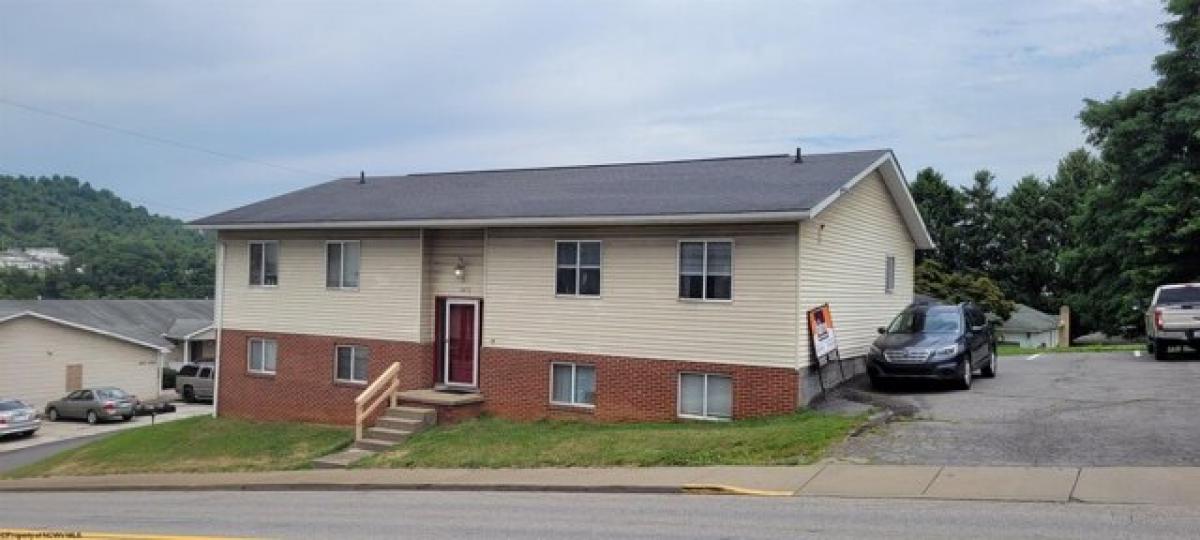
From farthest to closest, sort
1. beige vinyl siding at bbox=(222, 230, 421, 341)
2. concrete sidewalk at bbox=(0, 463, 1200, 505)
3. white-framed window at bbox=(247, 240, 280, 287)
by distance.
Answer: white-framed window at bbox=(247, 240, 280, 287) → beige vinyl siding at bbox=(222, 230, 421, 341) → concrete sidewalk at bbox=(0, 463, 1200, 505)

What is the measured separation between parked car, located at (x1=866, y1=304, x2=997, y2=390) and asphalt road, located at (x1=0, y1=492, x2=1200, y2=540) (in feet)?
27.1

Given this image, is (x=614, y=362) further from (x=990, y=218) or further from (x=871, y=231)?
(x=990, y=218)

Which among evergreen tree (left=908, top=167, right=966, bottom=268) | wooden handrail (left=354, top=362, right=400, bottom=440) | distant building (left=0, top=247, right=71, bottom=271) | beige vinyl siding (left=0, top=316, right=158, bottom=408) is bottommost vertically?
beige vinyl siding (left=0, top=316, right=158, bottom=408)

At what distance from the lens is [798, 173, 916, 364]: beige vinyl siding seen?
744 inches

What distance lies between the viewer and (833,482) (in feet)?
40.5

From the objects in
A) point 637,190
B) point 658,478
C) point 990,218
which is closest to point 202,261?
point 990,218

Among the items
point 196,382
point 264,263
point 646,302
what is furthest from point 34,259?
point 646,302

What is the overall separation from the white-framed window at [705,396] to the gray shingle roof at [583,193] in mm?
3359

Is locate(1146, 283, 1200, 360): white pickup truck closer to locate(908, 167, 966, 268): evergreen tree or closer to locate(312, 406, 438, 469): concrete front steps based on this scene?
locate(312, 406, 438, 469): concrete front steps

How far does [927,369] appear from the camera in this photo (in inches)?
754

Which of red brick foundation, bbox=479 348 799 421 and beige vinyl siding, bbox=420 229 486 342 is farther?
beige vinyl siding, bbox=420 229 486 342

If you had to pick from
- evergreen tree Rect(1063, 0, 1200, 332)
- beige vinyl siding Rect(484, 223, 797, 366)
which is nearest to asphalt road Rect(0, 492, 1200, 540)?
beige vinyl siding Rect(484, 223, 797, 366)

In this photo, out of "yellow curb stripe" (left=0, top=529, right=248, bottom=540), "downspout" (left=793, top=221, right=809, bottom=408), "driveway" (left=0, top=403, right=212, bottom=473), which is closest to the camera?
"yellow curb stripe" (left=0, top=529, right=248, bottom=540)

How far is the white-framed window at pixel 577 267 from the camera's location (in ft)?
68.0
